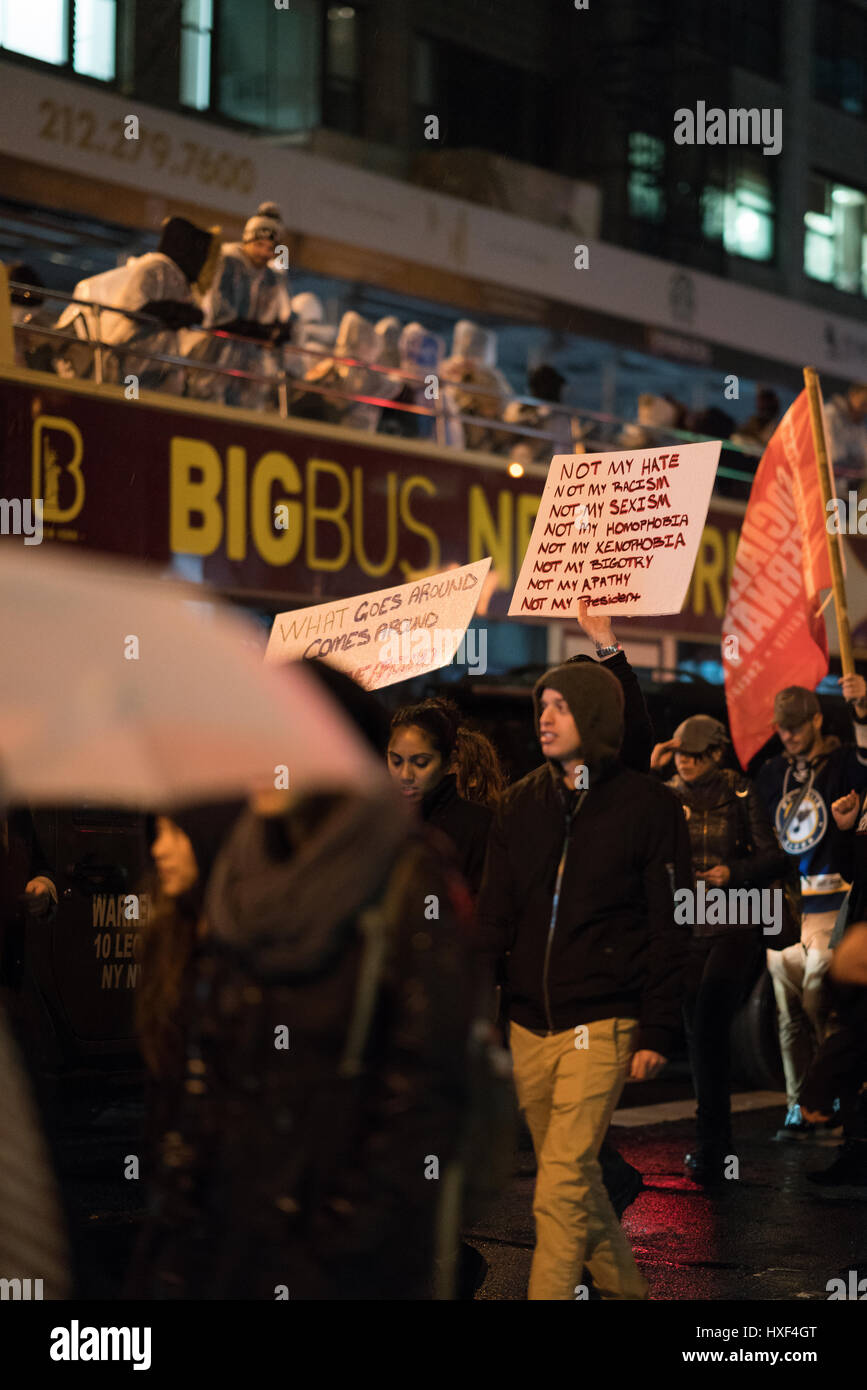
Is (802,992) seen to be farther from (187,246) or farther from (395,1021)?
(395,1021)

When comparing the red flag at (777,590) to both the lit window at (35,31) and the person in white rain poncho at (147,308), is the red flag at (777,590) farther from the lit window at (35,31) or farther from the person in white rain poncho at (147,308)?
the lit window at (35,31)

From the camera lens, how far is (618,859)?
533cm

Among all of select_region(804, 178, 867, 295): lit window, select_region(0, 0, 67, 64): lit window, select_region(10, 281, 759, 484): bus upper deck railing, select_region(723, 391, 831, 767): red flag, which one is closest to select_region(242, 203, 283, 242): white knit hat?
select_region(10, 281, 759, 484): bus upper deck railing

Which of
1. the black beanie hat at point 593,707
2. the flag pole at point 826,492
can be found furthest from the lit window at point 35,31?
the black beanie hat at point 593,707

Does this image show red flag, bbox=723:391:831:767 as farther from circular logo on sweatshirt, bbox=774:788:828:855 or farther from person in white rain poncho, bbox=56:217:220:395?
person in white rain poncho, bbox=56:217:220:395

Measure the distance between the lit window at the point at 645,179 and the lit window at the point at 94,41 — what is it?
12.0m

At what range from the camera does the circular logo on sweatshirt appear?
30.6ft

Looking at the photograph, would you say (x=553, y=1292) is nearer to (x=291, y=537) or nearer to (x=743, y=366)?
(x=291, y=537)

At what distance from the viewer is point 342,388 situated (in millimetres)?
13102

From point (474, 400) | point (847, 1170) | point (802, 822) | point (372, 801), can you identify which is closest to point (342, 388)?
point (474, 400)

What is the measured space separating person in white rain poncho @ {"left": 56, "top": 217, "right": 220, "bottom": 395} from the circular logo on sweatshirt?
4.22m

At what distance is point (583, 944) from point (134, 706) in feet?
9.51

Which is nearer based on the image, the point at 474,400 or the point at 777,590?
the point at 777,590
